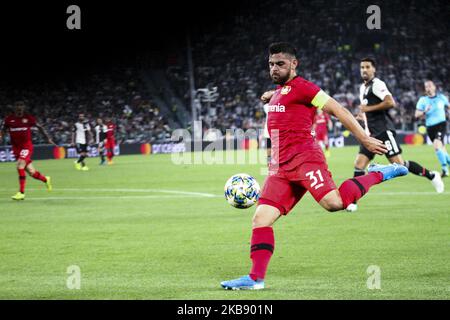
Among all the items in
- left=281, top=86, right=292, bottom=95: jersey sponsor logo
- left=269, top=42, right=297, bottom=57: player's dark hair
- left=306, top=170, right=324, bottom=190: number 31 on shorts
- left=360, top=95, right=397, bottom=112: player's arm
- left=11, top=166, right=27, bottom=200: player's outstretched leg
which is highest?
left=269, top=42, right=297, bottom=57: player's dark hair

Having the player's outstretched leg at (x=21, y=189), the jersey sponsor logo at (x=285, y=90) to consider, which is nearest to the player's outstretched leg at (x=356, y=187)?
the jersey sponsor logo at (x=285, y=90)

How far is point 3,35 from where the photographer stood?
4881cm

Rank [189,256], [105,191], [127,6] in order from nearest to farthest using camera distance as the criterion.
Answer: [189,256] → [105,191] → [127,6]

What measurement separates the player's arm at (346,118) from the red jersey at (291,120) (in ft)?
0.46

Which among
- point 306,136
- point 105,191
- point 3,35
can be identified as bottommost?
point 105,191

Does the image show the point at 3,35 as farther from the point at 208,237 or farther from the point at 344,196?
the point at 344,196

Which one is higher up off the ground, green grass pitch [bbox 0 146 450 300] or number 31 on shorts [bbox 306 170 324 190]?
number 31 on shorts [bbox 306 170 324 190]

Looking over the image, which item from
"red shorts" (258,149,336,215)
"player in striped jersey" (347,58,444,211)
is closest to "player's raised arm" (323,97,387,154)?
"red shorts" (258,149,336,215)

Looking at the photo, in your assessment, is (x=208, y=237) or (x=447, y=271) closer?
(x=447, y=271)

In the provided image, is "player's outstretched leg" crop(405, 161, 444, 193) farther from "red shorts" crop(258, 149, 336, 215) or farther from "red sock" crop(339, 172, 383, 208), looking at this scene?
"red shorts" crop(258, 149, 336, 215)

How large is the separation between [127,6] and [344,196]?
153 ft

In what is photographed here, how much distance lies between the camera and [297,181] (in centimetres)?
773

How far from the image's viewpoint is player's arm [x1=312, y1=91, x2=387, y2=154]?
24.3ft

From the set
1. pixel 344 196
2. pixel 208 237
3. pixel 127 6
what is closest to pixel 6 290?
pixel 344 196
